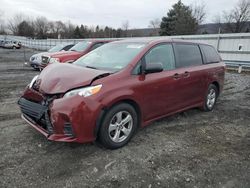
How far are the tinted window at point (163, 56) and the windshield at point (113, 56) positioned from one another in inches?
8.4

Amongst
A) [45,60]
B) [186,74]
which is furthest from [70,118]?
[45,60]

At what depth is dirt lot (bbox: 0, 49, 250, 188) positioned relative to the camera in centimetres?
303

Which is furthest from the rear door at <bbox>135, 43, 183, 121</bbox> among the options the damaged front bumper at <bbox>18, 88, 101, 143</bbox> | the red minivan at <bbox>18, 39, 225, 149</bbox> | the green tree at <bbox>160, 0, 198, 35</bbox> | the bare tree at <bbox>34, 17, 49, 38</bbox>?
the bare tree at <bbox>34, 17, 49, 38</bbox>

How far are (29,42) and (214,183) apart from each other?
47794 millimetres

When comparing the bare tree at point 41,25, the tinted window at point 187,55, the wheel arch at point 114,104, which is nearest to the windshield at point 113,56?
the wheel arch at point 114,104

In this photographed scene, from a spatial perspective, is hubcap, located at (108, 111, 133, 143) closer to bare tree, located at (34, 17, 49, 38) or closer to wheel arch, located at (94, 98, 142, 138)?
wheel arch, located at (94, 98, 142, 138)

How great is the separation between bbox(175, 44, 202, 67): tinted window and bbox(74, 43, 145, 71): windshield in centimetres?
91

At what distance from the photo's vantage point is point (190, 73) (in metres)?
4.97

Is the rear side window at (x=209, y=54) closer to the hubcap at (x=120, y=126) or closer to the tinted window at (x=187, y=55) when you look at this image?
the tinted window at (x=187, y=55)

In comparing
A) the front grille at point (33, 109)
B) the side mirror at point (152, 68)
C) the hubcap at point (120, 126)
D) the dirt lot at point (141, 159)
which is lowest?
the dirt lot at point (141, 159)

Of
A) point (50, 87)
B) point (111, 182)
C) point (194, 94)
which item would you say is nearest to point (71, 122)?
point (50, 87)

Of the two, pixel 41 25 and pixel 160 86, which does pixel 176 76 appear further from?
pixel 41 25

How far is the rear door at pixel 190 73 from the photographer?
4820mm

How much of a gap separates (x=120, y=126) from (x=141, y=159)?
0.60 metres
